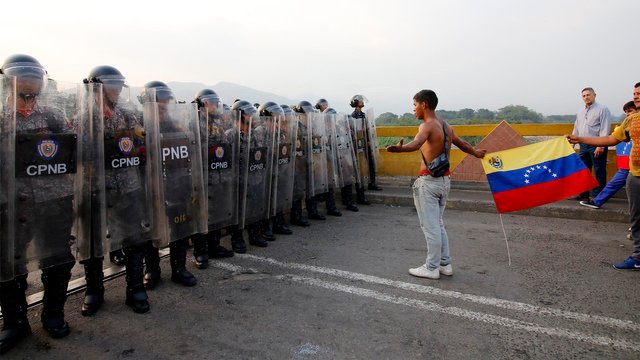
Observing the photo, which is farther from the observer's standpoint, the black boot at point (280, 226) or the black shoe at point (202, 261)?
the black boot at point (280, 226)

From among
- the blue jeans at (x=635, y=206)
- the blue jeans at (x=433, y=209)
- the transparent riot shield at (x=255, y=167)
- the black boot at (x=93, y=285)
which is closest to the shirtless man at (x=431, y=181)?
the blue jeans at (x=433, y=209)

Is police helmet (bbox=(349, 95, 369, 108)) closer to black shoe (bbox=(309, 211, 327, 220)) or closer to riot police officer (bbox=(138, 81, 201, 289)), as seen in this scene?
black shoe (bbox=(309, 211, 327, 220))

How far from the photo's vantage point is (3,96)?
285 centimetres

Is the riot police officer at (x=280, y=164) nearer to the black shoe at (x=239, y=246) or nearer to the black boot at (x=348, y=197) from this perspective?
the black shoe at (x=239, y=246)

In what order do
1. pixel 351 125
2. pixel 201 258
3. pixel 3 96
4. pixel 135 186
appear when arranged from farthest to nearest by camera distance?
pixel 351 125
pixel 201 258
pixel 135 186
pixel 3 96

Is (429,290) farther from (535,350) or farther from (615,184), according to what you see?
(615,184)

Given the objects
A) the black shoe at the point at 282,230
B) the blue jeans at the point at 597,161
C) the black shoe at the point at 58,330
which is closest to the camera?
the black shoe at the point at 58,330

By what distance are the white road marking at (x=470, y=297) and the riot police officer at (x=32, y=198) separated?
2291 millimetres

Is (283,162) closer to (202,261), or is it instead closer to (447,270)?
(202,261)

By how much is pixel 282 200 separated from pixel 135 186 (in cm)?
268

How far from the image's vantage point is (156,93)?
13.1 ft

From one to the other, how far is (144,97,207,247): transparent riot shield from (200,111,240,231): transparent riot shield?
247 mm

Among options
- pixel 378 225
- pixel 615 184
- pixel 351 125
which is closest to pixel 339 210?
pixel 378 225

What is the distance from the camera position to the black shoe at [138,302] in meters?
3.65
